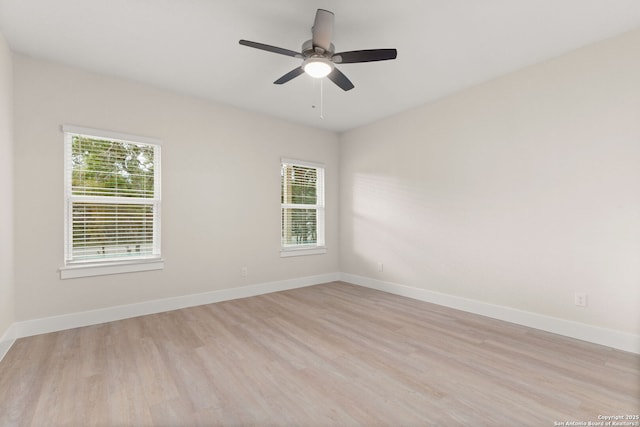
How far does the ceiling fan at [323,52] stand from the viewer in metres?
2.21

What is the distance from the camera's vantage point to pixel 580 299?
2861 millimetres

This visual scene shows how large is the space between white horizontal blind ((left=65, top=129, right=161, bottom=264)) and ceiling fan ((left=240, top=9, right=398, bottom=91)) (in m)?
2.26

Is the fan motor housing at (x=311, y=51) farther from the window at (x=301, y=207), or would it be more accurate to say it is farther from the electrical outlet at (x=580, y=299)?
the electrical outlet at (x=580, y=299)

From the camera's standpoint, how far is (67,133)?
10.4 feet

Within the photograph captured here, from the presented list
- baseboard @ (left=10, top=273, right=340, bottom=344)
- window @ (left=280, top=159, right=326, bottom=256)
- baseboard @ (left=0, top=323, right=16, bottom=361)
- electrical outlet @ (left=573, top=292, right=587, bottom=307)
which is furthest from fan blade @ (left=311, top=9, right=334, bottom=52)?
baseboard @ (left=0, top=323, right=16, bottom=361)

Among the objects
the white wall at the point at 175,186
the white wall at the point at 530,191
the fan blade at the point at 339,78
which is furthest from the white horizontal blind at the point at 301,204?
the fan blade at the point at 339,78

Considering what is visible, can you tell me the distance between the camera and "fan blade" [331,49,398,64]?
228 centimetres

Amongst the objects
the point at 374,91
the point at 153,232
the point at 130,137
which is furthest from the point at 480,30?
the point at 153,232

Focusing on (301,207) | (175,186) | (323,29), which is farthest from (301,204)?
(323,29)

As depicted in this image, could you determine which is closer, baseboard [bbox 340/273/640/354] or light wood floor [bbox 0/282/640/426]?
light wood floor [bbox 0/282/640/426]

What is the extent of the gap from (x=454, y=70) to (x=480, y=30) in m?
0.70

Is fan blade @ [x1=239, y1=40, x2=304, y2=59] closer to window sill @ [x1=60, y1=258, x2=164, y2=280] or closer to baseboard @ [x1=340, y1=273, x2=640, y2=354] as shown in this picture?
window sill @ [x1=60, y1=258, x2=164, y2=280]

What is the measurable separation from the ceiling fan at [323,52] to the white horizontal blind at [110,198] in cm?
226

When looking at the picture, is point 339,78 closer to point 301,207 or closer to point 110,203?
point 301,207
